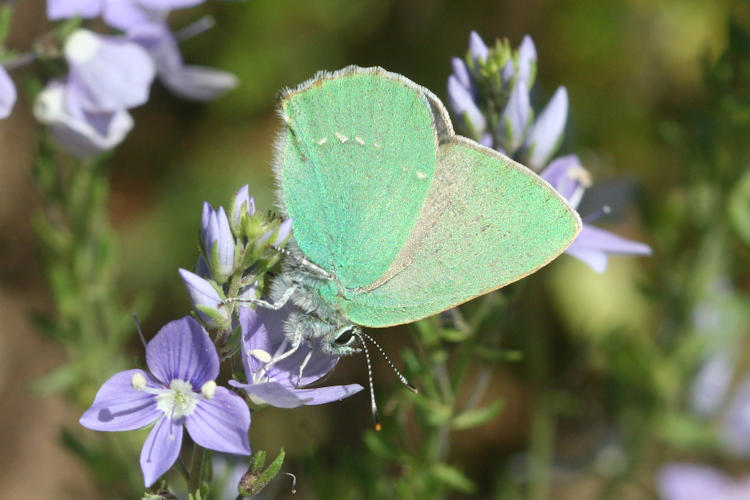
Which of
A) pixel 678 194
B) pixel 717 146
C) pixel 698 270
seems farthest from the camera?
pixel 678 194

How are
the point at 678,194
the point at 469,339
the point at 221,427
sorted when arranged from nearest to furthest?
the point at 221,427
the point at 469,339
the point at 678,194

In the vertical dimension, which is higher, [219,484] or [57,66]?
[57,66]

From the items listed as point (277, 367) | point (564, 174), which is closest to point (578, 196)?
point (564, 174)

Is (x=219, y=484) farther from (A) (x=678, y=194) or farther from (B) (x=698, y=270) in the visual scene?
(A) (x=678, y=194)

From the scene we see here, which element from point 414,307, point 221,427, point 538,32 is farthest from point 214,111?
point 221,427

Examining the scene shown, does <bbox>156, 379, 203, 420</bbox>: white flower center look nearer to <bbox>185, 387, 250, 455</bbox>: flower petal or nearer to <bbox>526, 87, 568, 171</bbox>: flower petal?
<bbox>185, 387, 250, 455</bbox>: flower petal

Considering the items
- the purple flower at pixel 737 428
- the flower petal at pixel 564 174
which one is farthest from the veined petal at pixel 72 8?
the purple flower at pixel 737 428
